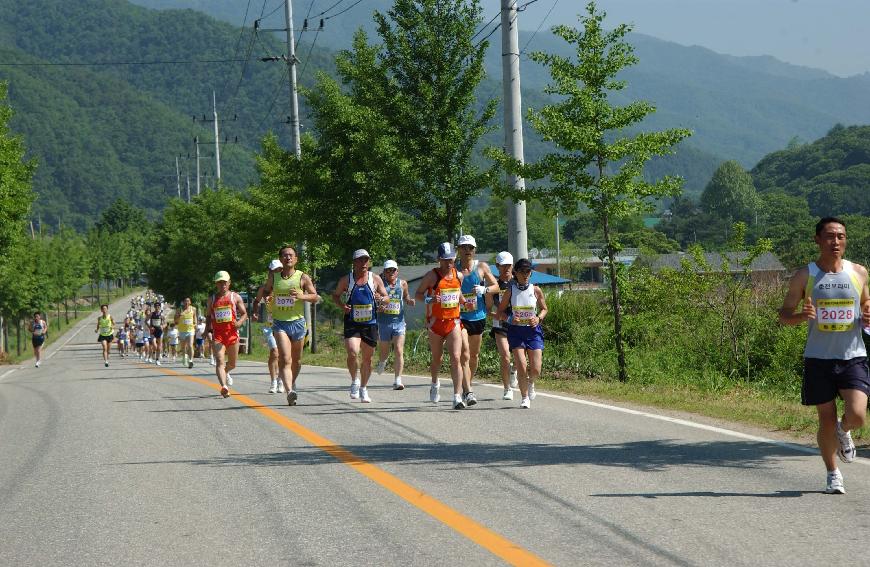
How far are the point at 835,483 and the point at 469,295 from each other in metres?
6.80

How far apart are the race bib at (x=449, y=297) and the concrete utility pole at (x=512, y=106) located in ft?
21.6

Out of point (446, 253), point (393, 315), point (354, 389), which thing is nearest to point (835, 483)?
point (446, 253)

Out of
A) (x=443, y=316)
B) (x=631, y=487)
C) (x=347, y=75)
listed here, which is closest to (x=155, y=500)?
(x=631, y=487)

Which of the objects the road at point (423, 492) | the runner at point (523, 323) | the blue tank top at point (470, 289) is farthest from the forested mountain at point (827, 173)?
the road at point (423, 492)

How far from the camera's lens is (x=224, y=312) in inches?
632

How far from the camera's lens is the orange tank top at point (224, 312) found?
16031 mm

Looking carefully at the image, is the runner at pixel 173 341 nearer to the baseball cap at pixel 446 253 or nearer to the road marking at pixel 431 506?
the baseball cap at pixel 446 253

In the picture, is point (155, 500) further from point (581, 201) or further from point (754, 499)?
point (581, 201)

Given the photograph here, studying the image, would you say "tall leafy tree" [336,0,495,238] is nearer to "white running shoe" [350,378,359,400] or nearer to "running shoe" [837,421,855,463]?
"white running shoe" [350,378,359,400]

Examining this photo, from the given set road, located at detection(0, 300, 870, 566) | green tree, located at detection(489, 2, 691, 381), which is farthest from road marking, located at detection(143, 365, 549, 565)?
green tree, located at detection(489, 2, 691, 381)

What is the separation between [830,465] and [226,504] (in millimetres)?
3943

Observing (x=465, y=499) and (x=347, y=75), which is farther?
(x=347, y=75)

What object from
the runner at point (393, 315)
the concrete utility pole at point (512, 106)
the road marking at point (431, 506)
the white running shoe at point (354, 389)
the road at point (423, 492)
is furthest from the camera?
the concrete utility pole at point (512, 106)

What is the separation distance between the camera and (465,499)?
288 inches
